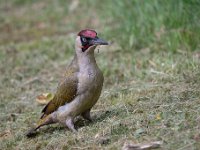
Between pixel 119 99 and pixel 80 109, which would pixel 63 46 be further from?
pixel 80 109

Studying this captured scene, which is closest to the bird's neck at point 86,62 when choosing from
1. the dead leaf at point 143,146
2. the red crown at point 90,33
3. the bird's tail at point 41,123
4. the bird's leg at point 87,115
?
the red crown at point 90,33

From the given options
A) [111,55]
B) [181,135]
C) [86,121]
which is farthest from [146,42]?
[181,135]

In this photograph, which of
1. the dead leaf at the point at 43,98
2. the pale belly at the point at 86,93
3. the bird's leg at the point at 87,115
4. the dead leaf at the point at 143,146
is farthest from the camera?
the dead leaf at the point at 43,98

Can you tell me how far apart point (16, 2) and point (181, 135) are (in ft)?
34.0

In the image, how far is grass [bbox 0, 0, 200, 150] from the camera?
629 cm

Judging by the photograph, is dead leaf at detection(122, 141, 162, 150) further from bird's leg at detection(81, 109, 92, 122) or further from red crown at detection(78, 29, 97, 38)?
red crown at detection(78, 29, 97, 38)

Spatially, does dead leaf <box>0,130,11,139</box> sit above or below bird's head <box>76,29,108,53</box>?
below

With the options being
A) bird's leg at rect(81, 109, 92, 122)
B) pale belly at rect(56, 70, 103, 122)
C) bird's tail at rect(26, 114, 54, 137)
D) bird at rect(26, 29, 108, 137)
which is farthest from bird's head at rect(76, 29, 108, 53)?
bird's tail at rect(26, 114, 54, 137)

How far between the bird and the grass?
162 millimetres

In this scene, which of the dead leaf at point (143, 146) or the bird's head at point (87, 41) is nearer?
the dead leaf at point (143, 146)

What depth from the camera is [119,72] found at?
9125 mm

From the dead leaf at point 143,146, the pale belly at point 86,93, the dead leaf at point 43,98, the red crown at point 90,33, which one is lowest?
the dead leaf at point 143,146

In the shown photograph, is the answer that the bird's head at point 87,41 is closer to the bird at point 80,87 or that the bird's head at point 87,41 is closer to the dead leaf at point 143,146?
the bird at point 80,87

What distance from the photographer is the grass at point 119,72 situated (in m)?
6.29
